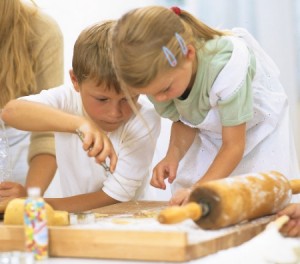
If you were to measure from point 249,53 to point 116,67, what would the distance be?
1.14 ft

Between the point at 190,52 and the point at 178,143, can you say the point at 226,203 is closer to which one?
the point at 190,52

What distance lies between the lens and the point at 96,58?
1.44m

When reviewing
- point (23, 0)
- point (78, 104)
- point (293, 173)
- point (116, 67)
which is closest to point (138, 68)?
point (116, 67)

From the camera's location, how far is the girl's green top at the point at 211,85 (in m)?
1.40

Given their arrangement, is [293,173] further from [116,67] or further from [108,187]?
[116,67]

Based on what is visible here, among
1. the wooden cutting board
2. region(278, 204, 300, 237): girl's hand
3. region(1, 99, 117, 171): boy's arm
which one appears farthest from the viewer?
region(1, 99, 117, 171): boy's arm

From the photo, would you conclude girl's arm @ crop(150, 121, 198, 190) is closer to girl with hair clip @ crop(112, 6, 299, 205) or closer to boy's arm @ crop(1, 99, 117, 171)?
girl with hair clip @ crop(112, 6, 299, 205)

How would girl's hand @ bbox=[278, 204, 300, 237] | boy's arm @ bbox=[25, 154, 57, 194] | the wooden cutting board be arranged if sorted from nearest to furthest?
the wooden cutting board → girl's hand @ bbox=[278, 204, 300, 237] → boy's arm @ bbox=[25, 154, 57, 194]

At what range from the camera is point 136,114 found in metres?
1.54

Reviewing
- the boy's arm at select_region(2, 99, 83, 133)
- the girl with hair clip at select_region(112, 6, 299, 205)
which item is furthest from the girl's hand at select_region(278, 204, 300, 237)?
the boy's arm at select_region(2, 99, 83, 133)

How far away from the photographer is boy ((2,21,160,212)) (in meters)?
1.44

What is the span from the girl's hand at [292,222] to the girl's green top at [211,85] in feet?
0.97

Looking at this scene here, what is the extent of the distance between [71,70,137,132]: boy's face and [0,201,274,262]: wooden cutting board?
413mm

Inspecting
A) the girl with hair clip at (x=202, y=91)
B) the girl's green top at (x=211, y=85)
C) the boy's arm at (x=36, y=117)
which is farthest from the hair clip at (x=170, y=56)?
the boy's arm at (x=36, y=117)
